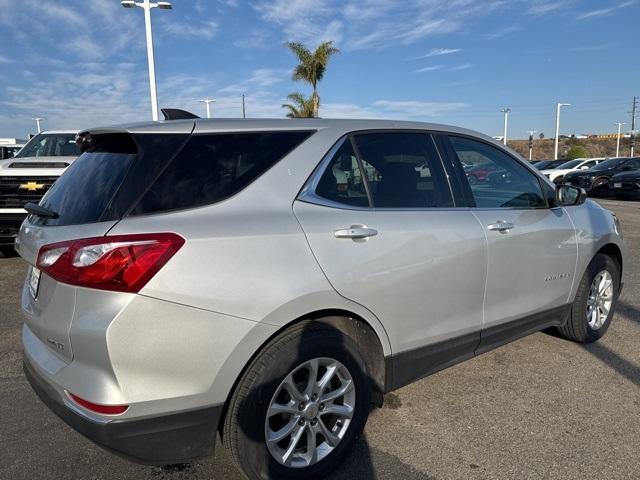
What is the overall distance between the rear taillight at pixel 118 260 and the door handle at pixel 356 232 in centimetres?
75

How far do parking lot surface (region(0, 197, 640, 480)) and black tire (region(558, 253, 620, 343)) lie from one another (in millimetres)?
130

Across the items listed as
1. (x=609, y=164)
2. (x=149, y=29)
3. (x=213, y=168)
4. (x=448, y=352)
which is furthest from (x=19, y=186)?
(x=609, y=164)

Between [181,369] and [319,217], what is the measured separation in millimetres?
907

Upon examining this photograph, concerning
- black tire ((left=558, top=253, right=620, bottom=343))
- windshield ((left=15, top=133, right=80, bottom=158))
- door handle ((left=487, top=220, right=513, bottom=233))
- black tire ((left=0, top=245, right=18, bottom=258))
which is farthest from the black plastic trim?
windshield ((left=15, top=133, right=80, bottom=158))

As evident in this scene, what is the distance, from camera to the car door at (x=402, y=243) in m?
2.44

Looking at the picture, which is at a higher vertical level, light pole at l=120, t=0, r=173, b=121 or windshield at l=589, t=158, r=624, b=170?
light pole at l=120, t=0, r=173, b=121

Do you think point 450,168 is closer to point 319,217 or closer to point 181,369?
point 319,217

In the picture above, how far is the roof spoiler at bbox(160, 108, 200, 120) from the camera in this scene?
2.74 meters

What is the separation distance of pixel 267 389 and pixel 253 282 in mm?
472

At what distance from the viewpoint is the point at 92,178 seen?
2.35m

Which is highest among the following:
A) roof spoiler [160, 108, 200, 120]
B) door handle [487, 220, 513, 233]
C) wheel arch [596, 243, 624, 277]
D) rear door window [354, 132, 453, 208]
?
roof spoiler [160, 108, 200, 120]

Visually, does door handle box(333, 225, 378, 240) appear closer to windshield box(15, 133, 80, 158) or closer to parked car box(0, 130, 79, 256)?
parked car box(0, 130, 79, 256)

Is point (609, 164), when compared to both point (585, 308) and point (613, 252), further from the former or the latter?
point (585, 308)

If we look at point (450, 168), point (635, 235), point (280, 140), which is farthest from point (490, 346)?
point (635, 235)
